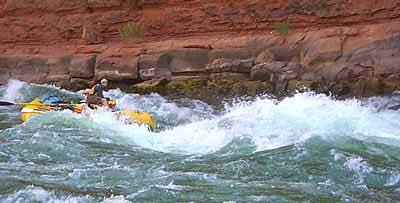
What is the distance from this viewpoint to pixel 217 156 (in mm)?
7164

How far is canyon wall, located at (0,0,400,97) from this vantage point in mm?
11344

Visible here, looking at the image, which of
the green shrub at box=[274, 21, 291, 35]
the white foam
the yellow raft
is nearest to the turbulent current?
the white foam

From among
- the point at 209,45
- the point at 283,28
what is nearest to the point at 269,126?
the point at 283,28

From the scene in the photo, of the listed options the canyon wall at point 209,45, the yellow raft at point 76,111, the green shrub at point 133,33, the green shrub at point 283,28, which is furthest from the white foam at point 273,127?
the green shrub at point 133,33

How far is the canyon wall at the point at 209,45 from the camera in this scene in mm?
11344

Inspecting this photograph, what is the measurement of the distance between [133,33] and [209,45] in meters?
1.95

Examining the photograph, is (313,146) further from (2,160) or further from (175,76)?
(175,76)

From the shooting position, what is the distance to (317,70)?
453 inches

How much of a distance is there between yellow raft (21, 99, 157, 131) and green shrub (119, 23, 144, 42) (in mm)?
3918

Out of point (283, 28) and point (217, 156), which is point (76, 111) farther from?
point (283, 28)

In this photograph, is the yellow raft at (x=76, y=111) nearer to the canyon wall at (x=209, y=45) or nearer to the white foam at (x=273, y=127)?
the white foam at (x=273, y=127)

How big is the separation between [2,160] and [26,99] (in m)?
5.89

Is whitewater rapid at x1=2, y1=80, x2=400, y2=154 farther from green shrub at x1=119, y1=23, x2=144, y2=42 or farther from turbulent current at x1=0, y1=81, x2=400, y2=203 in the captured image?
green shrub at x1=119, y1=23, x2=144, y2=42

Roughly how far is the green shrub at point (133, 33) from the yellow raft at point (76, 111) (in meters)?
3.92
